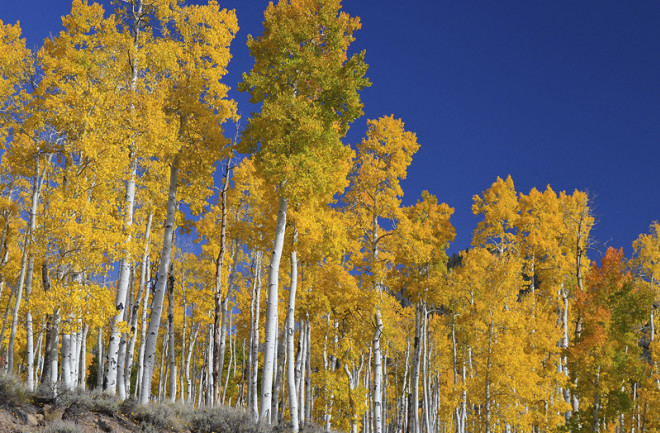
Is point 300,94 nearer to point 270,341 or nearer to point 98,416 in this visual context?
point 270,341

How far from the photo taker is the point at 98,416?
962cm

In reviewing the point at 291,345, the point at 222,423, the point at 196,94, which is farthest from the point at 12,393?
the point at 196,94

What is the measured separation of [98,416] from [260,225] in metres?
10.0

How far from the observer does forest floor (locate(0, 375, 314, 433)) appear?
8430 millimetres

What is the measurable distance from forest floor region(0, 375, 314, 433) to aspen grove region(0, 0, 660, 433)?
2.33 feet

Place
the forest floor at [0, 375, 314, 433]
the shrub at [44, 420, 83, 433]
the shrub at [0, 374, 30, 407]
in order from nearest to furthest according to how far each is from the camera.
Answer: the shrub at [44, 420, 83, 433], the forest floor at [0, 375, 314, 433], the shrub at [0, 374, 30, 407]

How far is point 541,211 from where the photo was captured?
28.6m

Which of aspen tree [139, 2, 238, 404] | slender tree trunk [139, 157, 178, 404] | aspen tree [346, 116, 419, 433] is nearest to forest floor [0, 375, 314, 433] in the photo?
slender tree trunk [139, 157, 178, 404]

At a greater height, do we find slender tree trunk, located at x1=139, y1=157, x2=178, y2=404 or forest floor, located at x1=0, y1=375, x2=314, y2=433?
slender tree trunk, located at x1=139, y1=157, x2=178, y2=404

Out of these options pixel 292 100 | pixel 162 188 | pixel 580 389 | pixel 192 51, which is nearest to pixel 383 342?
pixel 580 389

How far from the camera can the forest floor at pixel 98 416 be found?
27.7 feet

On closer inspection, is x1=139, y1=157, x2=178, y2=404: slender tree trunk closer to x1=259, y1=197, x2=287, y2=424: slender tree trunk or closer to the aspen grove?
the aspen grove

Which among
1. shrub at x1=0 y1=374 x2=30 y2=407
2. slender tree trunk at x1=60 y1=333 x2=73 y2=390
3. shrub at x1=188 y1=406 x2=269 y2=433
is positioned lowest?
shrub at x1=188 y1=406 x2=269 y2=433

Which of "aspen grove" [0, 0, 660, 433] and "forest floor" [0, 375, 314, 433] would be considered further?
"aspen grove" [0, 0, 660, 433]
